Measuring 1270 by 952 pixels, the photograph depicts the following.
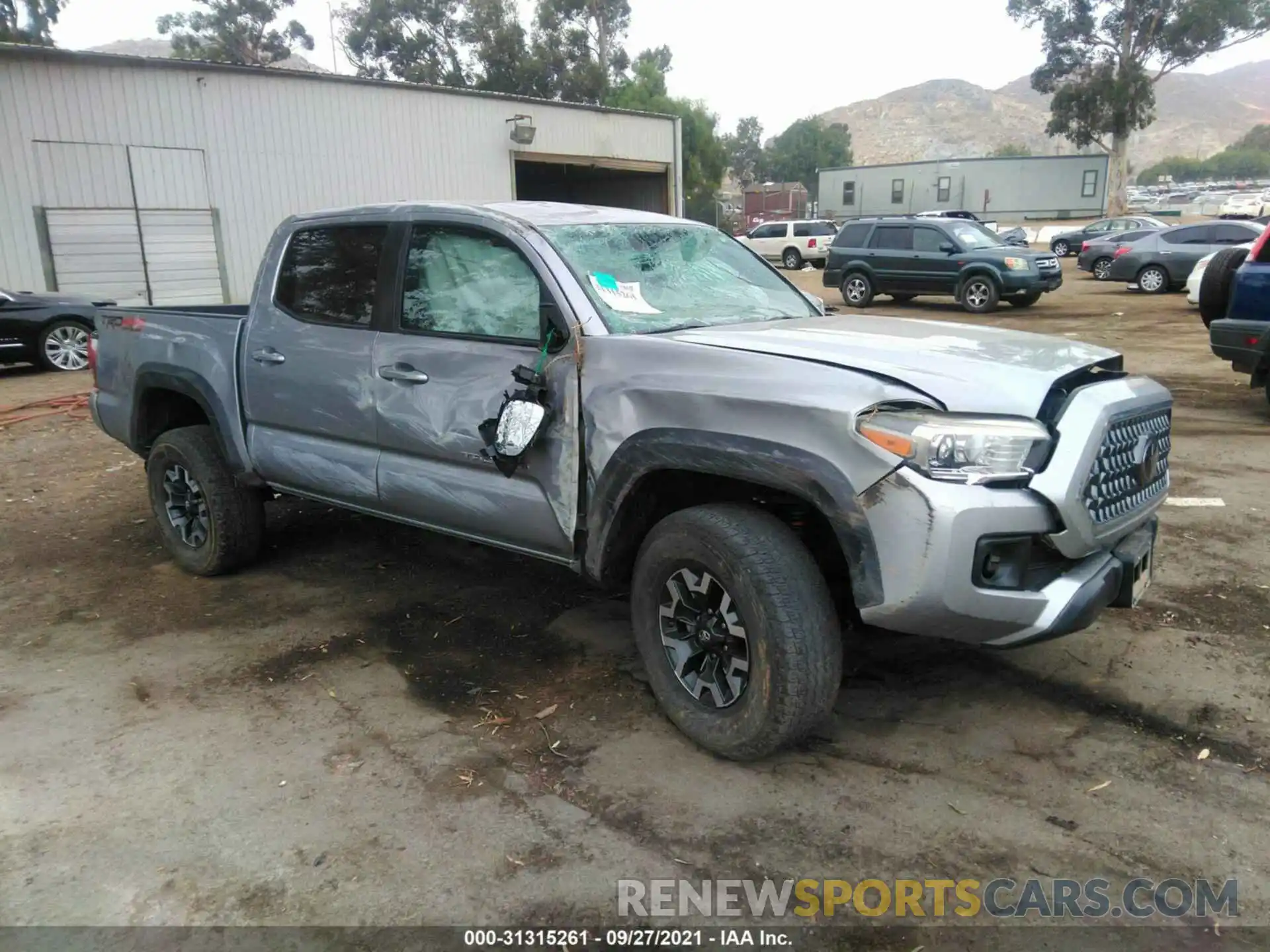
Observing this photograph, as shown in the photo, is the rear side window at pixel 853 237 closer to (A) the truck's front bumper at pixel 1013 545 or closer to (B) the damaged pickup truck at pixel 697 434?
(B) the damaged pickup truck at pixel 697 434

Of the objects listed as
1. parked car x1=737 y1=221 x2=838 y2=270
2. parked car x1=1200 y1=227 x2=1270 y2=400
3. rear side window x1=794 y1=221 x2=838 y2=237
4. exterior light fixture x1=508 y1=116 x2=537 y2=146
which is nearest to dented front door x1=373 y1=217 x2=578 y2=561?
parked car x1=1200 y1=227 x2=1270 y2=400

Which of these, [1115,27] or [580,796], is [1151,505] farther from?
[1115,27]

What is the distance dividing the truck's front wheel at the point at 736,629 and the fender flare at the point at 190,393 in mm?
2518

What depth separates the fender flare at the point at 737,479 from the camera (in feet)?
9.02

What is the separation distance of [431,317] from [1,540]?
373 centimetres

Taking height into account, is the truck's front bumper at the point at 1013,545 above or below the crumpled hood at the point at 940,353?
below

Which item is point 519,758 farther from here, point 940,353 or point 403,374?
point 940,353

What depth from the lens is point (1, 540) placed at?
579 centimetres

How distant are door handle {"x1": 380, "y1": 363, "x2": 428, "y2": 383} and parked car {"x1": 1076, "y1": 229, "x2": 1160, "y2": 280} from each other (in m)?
23.3

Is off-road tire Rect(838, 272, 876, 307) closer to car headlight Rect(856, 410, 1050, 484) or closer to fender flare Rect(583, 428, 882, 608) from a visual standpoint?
fender flare Rect(583, 428, 882, 608)

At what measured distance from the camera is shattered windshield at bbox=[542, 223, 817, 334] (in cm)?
358

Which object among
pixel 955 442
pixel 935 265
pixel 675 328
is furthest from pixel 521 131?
pixel 955 442

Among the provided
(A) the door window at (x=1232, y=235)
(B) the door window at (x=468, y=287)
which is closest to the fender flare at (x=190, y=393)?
(B) the door window at (x=468, y=287)

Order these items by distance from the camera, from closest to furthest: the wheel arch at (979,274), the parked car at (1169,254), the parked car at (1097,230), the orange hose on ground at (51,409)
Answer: the orange hose on ground at (51,409) < the wheel arch at (979,274) < the parked car at (1169,254) < the parked car at (1097,230)
